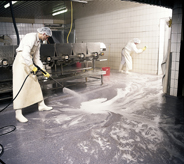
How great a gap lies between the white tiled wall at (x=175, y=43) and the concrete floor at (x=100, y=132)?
1.02 feet

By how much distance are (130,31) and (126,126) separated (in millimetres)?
4849

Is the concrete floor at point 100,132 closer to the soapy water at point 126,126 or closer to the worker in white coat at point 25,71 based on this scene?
the soapy water at point 126,126

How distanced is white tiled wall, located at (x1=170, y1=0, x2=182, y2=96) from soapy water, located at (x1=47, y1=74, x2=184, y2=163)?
378mm

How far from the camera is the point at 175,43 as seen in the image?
3416mm

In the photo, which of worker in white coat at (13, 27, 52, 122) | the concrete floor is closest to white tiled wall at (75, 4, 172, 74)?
the concrete floor

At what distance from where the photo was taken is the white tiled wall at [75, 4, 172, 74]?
5.69m

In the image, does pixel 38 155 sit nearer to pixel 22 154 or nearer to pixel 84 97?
pixel 22 154

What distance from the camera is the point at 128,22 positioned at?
6363mm

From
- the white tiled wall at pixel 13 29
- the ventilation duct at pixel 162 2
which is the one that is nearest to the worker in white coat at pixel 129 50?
the ventilation duct at pixel 162 2

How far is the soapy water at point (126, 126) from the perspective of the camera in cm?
177

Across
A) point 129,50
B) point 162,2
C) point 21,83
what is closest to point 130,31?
point 129,50

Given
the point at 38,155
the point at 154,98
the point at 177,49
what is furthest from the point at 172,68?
the point at 38,155

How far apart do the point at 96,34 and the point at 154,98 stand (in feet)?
16.8

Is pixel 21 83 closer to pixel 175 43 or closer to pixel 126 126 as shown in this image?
pixel 126 126
